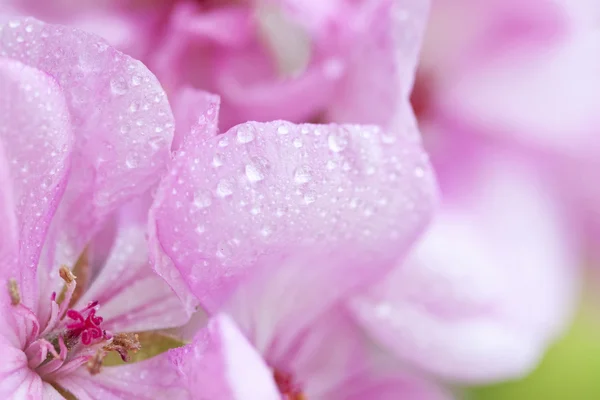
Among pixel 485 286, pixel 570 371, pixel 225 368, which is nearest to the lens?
pixel 225 368

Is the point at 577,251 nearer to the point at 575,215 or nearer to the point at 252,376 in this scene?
the point at 575,215

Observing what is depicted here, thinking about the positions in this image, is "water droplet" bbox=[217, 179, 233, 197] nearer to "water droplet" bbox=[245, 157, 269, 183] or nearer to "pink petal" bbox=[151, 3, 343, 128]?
"water droplet" bbox=[245, 157, 269, 183]

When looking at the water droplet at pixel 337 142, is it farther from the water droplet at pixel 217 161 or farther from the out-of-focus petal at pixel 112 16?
the out-of-focus petal at pixel 112 16

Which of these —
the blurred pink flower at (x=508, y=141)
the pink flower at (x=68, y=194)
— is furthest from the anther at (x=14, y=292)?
the blurred pink flower at (x=508, y=141)

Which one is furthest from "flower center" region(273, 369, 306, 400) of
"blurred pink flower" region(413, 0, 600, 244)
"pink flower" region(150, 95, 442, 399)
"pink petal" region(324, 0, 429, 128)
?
"blurred pink flower" region(413, 0, 600, 244)

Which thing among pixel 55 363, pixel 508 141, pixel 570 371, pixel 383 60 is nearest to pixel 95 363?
pixel 55 363

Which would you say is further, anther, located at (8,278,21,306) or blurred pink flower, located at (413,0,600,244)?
blurred pink flower, located at (413,0,600,244)

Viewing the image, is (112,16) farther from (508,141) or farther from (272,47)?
(508,141)
